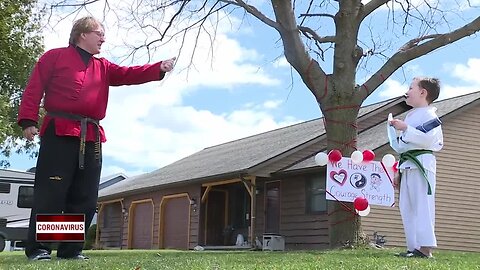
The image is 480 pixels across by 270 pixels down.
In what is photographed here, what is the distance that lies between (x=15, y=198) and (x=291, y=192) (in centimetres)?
1040

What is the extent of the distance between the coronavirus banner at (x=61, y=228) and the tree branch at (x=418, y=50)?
276 inches

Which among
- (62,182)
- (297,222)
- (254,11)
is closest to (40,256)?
(62,182)

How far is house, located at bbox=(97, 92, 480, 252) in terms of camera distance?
19266 mm

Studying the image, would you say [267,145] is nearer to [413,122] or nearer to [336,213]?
[336,213]

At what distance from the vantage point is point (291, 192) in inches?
803

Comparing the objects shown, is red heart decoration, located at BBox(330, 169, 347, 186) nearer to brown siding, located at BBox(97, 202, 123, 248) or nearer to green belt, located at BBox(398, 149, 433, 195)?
green belt, located at BBox(398, 149, 433, 195)

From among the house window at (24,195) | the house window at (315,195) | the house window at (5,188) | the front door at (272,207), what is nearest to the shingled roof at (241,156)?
the house window at (315,195)

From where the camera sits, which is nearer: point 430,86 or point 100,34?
point 100,34

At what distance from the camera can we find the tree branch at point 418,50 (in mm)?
10898

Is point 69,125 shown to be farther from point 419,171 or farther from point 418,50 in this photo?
point 418,50

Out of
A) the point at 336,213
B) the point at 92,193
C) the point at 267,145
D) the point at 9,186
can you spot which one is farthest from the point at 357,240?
the point at 9,186

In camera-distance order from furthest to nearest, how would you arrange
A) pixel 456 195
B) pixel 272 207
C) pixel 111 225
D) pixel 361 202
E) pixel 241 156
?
1. pixel 111 225
2. pixel 241 156
3. pixel 272 207
4. pixel 456 195
5. pixel 361 202

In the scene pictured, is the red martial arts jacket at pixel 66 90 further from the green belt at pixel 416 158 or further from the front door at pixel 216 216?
the front door at pixel 216 216

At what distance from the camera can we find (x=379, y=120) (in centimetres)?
2189
